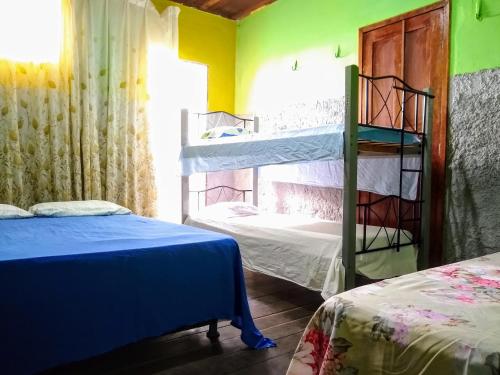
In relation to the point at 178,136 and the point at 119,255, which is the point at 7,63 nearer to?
the point at 178,136

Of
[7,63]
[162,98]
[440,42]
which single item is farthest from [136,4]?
[440,42]

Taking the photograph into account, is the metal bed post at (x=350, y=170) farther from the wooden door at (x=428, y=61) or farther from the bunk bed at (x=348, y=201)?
the wooden door at (x=428, y=61)

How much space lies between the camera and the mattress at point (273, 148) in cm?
257

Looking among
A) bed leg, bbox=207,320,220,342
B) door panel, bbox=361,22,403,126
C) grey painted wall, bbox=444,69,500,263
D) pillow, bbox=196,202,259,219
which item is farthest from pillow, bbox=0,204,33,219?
Answer: grey painted wall, bbox=444,69,500,263

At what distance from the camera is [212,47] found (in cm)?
485

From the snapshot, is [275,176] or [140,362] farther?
[275,176]

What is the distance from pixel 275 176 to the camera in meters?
4.39

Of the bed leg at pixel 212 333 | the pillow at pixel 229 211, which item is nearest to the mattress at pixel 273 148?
the pillow at pixel 229 211

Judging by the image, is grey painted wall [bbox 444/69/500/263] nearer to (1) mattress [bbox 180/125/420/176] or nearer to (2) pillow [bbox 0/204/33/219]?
(1) mattress [bbox 180/125/420/176]

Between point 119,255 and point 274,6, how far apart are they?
3.76 metres

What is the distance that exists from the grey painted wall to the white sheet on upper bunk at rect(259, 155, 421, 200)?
285 millimetres

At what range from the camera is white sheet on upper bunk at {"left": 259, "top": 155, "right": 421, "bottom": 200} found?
126 inches

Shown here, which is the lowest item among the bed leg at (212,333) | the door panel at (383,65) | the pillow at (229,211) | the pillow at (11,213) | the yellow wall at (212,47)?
the bed leg at (212,333)

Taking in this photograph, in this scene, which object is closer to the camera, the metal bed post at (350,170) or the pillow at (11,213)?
the metal bed post at (350,170)
